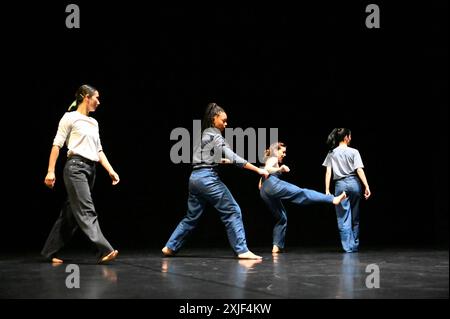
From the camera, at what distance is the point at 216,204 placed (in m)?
4.12

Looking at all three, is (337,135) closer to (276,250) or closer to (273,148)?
(273,148)

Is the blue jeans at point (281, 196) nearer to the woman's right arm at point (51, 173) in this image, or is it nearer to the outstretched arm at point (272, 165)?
the outstretched arm at point (272, 165)

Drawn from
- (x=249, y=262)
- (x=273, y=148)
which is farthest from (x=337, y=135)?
(x=249, y=262)

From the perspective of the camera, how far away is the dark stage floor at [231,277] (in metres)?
2.49

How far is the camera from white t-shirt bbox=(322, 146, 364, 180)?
16.7ft

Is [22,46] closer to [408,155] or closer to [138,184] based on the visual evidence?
[138,184]

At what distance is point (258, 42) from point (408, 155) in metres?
2.22

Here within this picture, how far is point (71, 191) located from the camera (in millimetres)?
3645

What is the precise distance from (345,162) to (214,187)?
5.03ft

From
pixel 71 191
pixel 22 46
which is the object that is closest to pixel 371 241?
pixel 71 191

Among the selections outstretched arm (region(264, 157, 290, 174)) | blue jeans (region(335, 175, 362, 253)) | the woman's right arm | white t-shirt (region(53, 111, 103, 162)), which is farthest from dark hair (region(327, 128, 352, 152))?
the woman's right arm

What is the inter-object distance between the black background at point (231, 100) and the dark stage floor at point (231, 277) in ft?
5.43

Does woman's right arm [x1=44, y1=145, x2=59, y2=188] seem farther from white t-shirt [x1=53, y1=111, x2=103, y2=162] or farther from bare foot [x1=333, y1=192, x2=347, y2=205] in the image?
bare foot [x1=333, y1=192, x2=347, y2=205]

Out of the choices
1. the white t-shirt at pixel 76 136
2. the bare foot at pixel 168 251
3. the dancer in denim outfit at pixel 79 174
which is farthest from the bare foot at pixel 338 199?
the white t-shirt at pixel 76 136
